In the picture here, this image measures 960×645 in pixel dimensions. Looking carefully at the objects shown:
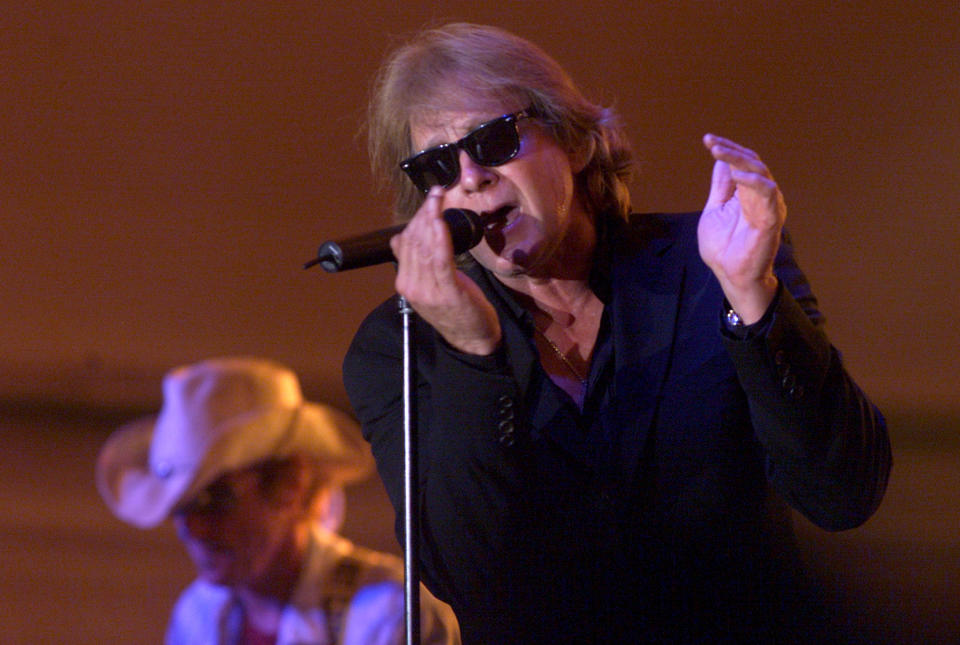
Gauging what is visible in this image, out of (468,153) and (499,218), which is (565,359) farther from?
(468,153)

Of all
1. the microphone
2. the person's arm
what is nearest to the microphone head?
the microphone

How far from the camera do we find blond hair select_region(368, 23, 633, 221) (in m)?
1.73

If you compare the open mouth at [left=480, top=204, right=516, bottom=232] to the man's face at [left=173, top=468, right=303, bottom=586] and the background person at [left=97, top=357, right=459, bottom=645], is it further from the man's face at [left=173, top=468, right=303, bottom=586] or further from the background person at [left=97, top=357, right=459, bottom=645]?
the man's face at [left=173, top=468, right=303, bottom=586]

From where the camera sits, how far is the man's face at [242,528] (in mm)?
2189

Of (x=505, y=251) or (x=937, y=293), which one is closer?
(x=505, y=251)

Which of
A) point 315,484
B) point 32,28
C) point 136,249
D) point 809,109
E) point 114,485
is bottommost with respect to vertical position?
point 114,485

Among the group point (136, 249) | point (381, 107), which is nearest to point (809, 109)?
point (381, 107)

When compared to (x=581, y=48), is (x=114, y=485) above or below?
below

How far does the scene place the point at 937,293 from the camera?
3.32 metres

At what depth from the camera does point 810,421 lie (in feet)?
4.49

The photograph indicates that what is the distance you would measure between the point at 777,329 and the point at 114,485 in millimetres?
2150

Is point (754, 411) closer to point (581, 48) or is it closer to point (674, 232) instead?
point (674, 232)

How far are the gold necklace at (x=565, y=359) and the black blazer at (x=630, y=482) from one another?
5 cm

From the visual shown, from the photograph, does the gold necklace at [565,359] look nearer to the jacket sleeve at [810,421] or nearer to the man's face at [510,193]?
the man's face at [510,193]
